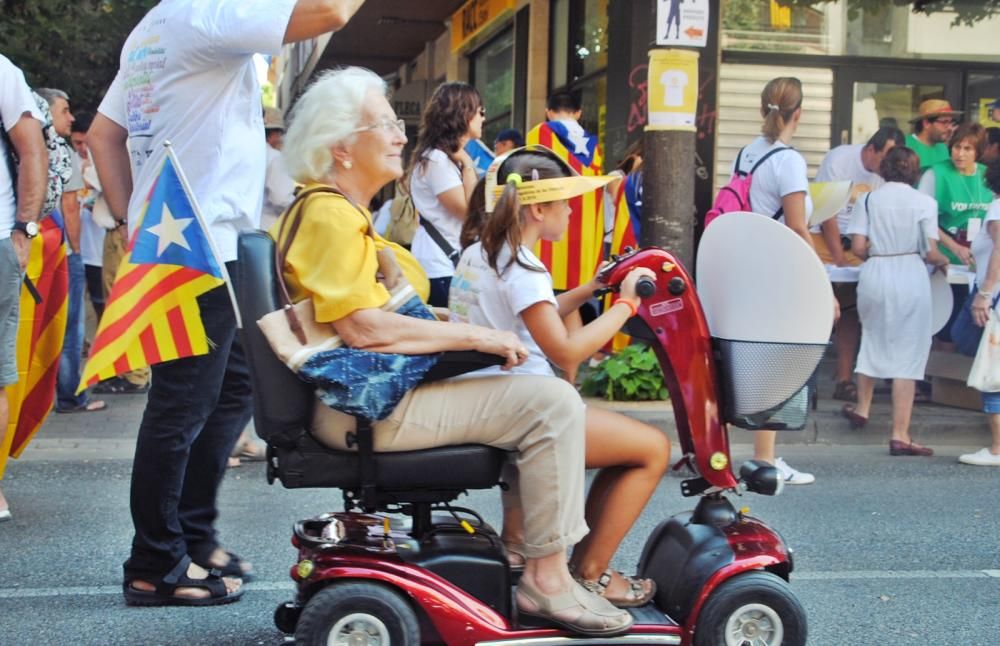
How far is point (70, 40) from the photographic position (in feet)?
41.5

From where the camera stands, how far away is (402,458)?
10.1 ft

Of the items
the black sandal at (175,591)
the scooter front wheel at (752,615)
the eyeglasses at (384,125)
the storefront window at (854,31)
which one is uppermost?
the storefront window at (854,31)

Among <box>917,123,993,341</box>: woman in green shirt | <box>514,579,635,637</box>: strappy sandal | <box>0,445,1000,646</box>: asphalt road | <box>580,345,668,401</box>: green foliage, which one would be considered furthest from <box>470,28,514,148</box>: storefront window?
<box>514,579,635,637</box>: strappy sandal

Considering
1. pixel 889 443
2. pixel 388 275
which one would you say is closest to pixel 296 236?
pixel 388 275

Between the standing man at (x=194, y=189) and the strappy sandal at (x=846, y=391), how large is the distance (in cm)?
536

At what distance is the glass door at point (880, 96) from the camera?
11.0 metres

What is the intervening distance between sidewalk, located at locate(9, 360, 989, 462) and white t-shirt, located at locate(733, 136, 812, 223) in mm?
1469

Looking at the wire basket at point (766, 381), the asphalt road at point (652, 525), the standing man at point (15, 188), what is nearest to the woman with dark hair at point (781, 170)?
the asphalt road at point (652, 525)

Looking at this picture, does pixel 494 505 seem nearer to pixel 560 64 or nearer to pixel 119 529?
pixel 119 529

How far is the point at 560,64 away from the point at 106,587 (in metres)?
9.85

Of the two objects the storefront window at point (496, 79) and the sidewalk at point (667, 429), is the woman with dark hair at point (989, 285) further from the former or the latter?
the storefront window at point (496, 79)

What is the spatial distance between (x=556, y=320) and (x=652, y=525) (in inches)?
84.9

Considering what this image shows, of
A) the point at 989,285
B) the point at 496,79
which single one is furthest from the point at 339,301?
the point at 496,79

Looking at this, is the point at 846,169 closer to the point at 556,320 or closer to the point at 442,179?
the point at 442,179
